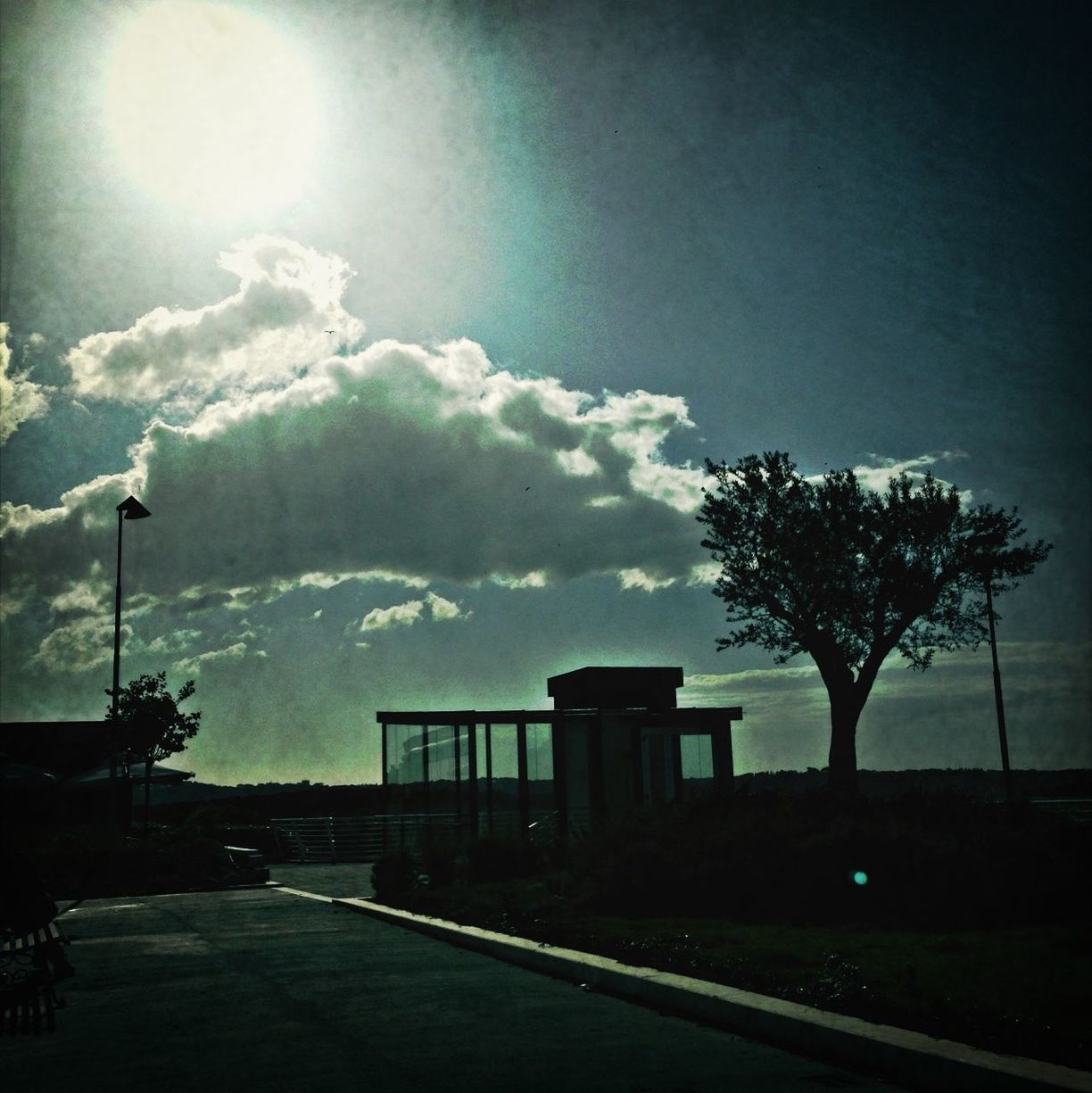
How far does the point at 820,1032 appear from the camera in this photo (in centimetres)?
730

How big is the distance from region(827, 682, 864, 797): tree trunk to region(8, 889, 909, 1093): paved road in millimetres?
24295

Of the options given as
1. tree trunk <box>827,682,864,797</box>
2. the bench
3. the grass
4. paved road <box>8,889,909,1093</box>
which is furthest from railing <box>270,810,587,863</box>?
the bench

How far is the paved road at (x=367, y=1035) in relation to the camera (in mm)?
6664

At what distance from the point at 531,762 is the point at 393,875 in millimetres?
8283

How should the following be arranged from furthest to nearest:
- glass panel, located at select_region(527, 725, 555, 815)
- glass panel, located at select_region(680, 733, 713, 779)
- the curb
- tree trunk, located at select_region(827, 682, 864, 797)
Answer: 1. tree trunk, located at select_region(827, 682, 864, 797)
2. glass panel, located at select_region(680, 733, 713, 779)
3. glass panel, located at select_region(527, 725, 555, 815)
4. the curb

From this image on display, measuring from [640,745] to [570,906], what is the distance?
12.9 metres

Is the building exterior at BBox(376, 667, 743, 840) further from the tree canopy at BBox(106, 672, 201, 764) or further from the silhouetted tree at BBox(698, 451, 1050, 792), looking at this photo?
the tree canopy at BBox(106, 672, 201, 764)

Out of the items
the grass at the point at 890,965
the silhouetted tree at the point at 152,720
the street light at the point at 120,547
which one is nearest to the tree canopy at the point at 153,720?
the silhouetted tree at the point at 152,720

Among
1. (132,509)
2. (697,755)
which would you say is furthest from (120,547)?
(697,755)

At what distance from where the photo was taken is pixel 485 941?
1300cm

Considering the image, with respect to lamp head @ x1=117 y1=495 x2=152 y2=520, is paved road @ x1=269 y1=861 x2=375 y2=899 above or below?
below

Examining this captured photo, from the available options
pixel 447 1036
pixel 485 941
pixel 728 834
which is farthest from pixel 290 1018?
pixel 728 834

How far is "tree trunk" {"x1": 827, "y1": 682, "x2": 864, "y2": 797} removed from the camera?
117 feet

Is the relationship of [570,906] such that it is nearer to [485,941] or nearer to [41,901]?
[485,941]
